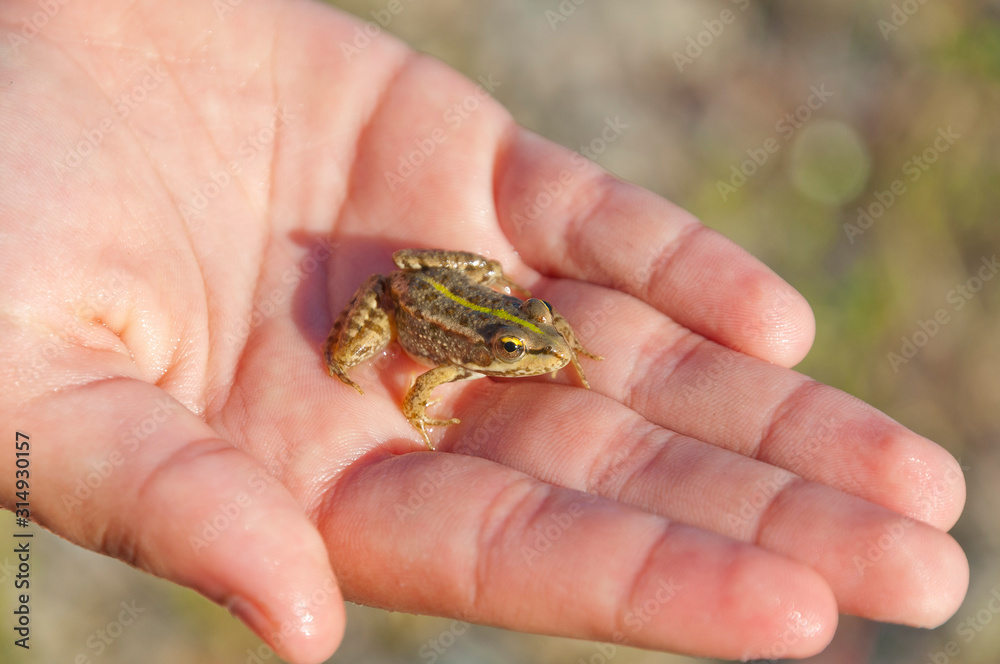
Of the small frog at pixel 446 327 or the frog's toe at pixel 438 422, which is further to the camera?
the small frog at pixel 446 327

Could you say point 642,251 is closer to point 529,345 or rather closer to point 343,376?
point 529,345

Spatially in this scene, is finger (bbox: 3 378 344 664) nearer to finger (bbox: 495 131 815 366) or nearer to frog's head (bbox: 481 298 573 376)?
frog's head (bbox: 481 298 573 376)

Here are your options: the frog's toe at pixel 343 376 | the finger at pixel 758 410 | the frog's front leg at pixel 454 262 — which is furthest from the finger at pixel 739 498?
the frog's front leg at pixel 454 262

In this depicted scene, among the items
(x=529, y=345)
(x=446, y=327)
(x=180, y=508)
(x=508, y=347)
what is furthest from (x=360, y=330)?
(x=180, y=508)

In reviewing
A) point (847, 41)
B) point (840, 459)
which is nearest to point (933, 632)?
point (840, 459)

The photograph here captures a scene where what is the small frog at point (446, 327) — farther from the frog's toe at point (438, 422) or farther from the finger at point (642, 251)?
the finger at point (642, 251)

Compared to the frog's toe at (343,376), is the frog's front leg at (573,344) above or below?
above

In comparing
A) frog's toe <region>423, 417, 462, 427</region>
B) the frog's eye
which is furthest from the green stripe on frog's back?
frog's toe <region>423, 417, 462, 427</region>
